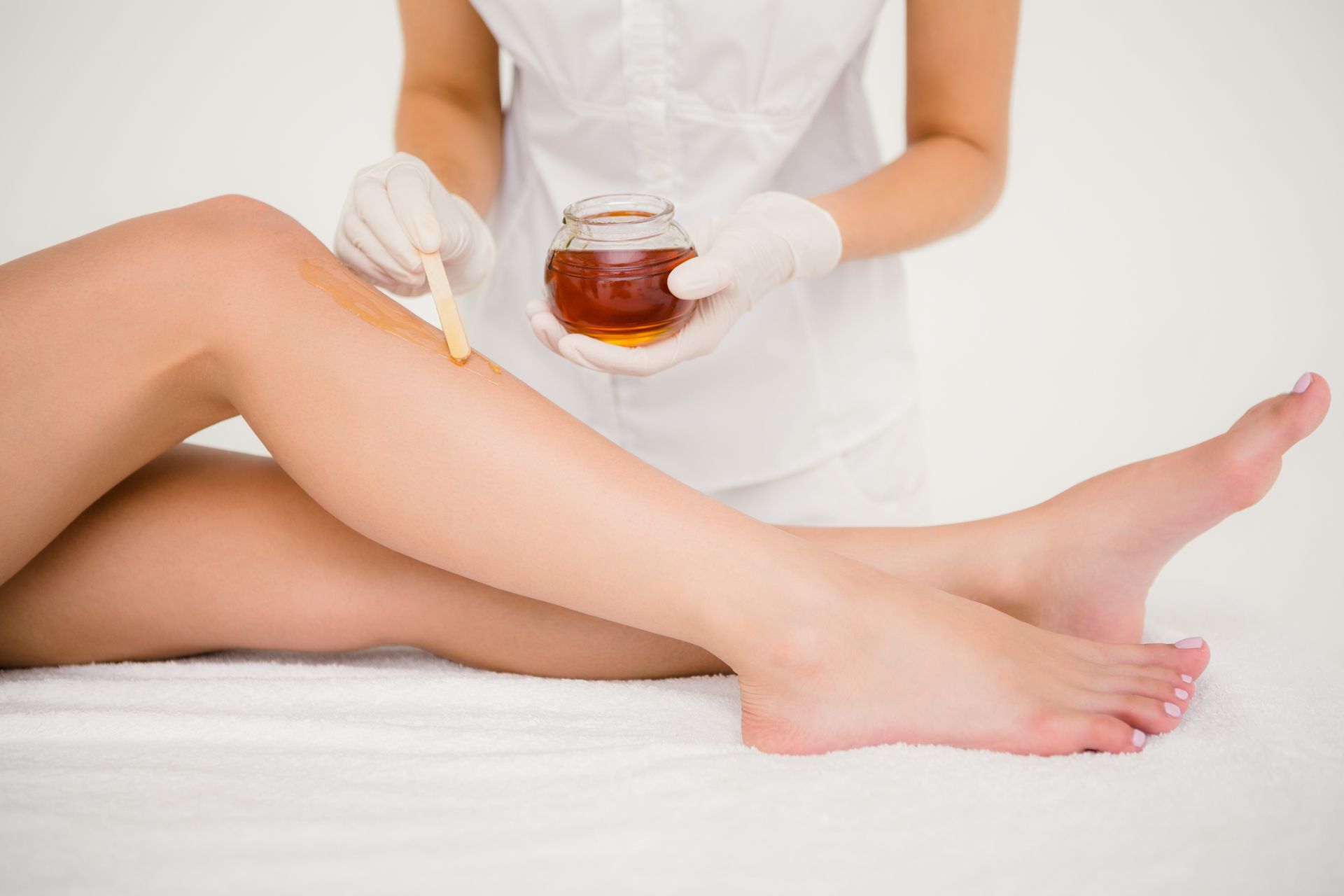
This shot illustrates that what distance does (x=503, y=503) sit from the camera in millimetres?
858

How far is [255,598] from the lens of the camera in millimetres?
1023

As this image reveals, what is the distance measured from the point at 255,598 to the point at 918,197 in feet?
2.81

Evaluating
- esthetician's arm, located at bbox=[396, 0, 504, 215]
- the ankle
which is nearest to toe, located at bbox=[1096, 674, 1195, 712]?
the ankle

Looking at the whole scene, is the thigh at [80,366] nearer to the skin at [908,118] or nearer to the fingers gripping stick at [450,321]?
the fingers gripping stick at [450,321]

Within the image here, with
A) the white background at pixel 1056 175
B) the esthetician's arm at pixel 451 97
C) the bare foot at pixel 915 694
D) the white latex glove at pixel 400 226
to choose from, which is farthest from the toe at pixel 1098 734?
the white background at pixel 1056 175

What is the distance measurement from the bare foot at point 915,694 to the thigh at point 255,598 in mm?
191

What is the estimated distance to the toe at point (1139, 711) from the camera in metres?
0.90

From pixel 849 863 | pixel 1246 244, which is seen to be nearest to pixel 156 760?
pixel 849 863

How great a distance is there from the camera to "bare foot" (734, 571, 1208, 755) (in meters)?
0.88

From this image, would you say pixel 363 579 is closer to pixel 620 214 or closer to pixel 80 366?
pixel 80 366

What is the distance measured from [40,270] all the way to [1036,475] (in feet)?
6.01

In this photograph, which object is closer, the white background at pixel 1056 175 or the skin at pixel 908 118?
the skin at pixel 908 118

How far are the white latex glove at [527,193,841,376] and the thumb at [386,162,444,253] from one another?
0.12 m

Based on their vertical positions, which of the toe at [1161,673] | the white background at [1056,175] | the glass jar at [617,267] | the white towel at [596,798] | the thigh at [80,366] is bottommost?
the white towel at [596,798]
